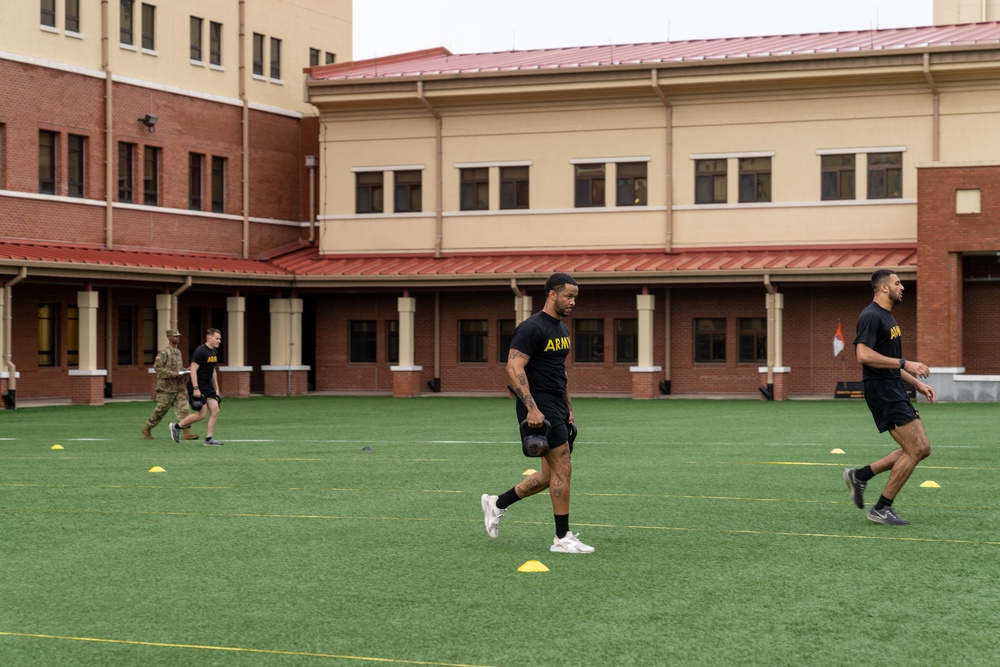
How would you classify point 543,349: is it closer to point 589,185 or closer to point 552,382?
point 552,382

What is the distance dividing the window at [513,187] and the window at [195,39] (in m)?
9.63

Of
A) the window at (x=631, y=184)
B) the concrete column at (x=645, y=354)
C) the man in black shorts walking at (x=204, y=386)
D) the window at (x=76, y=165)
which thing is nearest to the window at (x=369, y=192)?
the window at (x=631, y=184)

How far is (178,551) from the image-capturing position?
1026cm

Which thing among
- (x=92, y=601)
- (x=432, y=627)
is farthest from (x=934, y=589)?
(x=92, y=601)

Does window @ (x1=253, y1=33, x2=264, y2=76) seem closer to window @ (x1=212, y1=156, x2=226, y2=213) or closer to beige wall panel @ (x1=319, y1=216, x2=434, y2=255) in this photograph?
window @ (x1=212, y1=156, x2=226, y2=213)

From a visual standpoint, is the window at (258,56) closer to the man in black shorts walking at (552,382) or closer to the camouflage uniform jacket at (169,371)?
the camouflage uniform jacket at (169,371)

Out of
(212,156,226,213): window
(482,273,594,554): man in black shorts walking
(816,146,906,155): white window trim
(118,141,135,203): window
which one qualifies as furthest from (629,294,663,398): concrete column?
(482,273,594,554): man in black shorts walking

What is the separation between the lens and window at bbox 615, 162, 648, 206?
129ft

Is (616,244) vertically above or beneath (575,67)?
beneath

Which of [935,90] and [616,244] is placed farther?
[616,244]

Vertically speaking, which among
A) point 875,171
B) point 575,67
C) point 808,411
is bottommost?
point 808,411

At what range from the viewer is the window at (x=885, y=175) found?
1451 inches

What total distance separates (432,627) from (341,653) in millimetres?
700

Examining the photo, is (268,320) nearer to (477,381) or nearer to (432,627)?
(477,381)
